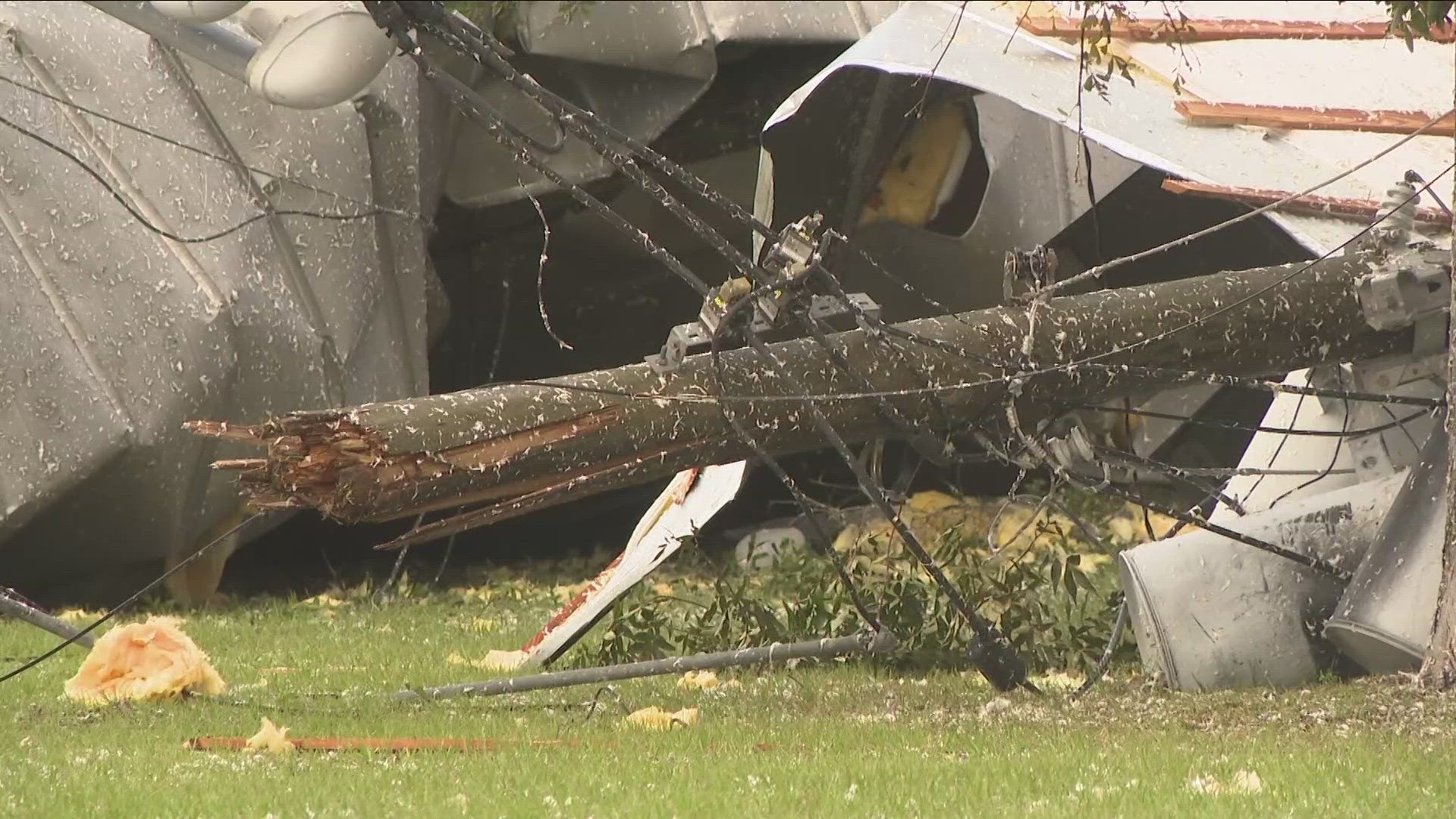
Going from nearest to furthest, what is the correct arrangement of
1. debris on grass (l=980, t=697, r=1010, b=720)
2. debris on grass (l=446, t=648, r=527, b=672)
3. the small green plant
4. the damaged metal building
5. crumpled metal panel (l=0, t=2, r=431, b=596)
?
debris on grass (l=980, t=697, r=1010, b=720) < the damaged metal building < the small green plant < debris on grass (l=446, t=648, r=527, b=672) < crumpled metal panel (l=0, t=2, r=431, b=596)

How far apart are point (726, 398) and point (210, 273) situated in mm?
5268

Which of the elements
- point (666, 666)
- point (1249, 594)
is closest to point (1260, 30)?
point (1249, 594)

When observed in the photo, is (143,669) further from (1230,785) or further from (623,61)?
Answer: (623,61)

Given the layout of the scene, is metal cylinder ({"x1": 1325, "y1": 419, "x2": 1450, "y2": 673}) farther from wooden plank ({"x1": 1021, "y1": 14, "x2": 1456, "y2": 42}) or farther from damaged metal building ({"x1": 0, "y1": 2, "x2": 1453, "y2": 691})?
wooden plank ({"x1": 1021, "y1": 14, "x2": 1456, "y2": 42})

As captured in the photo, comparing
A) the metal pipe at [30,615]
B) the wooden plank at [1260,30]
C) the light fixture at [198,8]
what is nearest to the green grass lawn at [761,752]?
the metal pipe at [30,615]

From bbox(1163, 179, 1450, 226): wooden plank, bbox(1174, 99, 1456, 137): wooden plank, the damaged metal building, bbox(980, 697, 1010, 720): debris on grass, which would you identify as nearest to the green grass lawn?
bbox(980, 697, 1010, 720): debris on grass

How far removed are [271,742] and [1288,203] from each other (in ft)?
15.6

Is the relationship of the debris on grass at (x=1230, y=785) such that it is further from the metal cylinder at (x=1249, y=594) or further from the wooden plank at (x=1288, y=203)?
the wooden plank at (x=1288, y=203)

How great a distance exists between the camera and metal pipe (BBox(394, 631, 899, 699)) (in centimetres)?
560

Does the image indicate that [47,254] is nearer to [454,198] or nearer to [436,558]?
[454,198]

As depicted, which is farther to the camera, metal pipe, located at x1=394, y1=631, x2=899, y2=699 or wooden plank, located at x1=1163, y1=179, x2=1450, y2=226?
wooden plank, located at x1=1163, y1=179, x2=1450, y2=226

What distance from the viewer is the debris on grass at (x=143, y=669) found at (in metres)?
5.89

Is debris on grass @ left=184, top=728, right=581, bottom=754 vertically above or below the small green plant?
above

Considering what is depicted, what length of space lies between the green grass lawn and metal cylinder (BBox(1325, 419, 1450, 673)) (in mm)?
156
